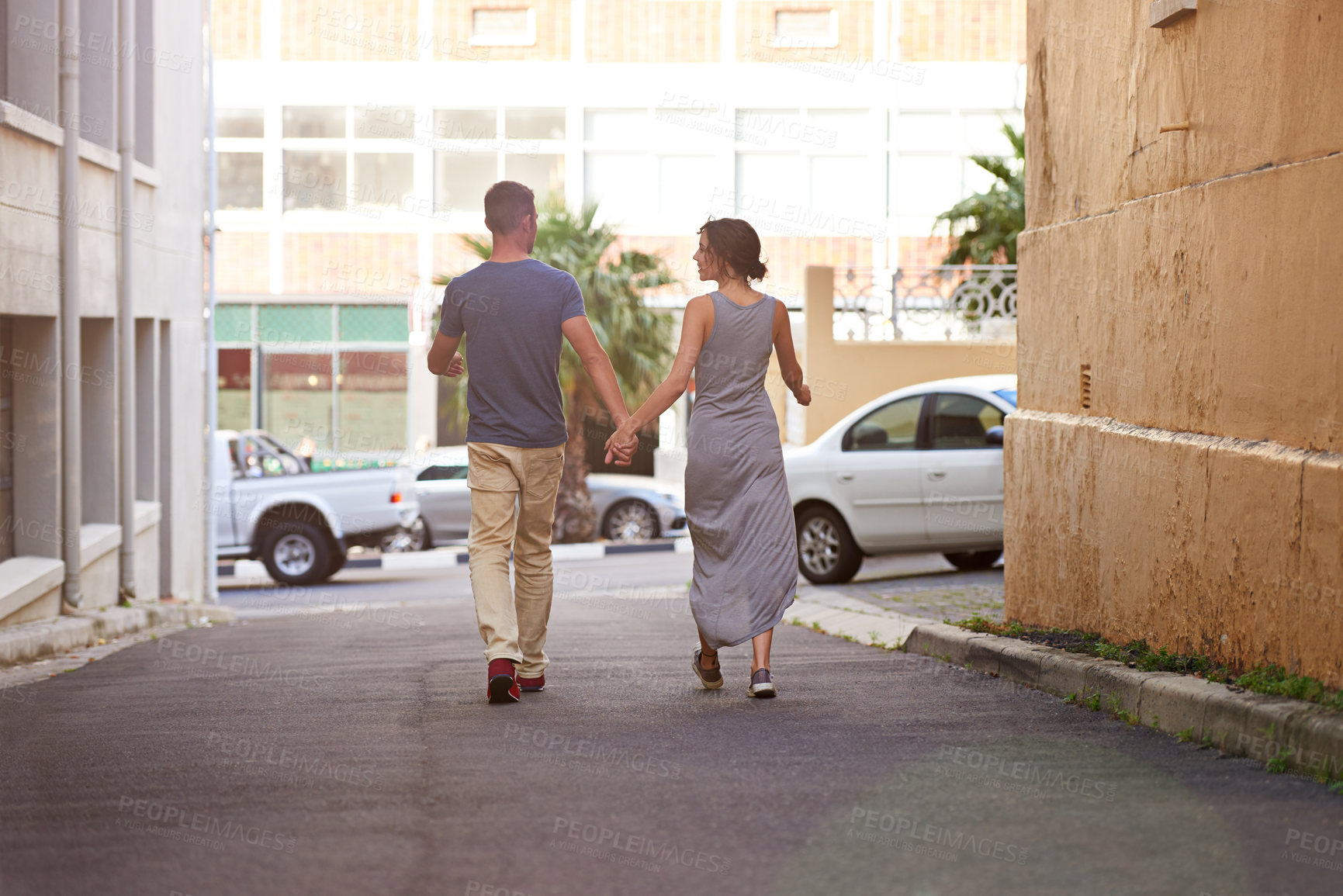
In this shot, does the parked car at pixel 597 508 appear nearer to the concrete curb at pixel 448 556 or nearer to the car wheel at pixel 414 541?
the car wheel at pixel 414 541

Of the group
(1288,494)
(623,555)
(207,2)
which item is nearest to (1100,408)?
(1288,494)

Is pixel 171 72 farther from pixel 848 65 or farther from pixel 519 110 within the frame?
pixel 848 65

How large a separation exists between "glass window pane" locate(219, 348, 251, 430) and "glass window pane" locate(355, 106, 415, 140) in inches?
200

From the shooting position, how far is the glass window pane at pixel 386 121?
3034cm

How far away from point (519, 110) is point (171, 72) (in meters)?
16.9

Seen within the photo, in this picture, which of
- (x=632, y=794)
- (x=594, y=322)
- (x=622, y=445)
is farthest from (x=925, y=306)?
(x=632, y=794)

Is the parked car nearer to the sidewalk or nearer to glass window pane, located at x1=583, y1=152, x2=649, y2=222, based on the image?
glass window pane, located at x1=583, y1=152, x2=649, y2=222

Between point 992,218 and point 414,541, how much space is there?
374 inches

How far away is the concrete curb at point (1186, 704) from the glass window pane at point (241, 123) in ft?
85.9

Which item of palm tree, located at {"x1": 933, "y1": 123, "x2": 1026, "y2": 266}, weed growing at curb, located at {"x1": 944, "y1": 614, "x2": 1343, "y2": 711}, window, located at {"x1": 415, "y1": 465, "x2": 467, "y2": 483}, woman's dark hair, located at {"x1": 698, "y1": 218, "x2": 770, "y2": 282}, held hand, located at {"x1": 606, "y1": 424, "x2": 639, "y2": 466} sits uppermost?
palm tree, located at {"x1": 933, "y1": 123, "x2": 1026, "y2": 266}

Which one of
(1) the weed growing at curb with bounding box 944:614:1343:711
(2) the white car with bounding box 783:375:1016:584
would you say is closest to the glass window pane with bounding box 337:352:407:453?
(2) the white car with bounding box 783:375:1016:584

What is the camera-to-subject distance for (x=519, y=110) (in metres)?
30.5

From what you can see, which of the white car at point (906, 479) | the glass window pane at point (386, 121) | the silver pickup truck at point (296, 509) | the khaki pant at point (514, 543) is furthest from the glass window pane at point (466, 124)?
the khaki pant at point (514, 543)

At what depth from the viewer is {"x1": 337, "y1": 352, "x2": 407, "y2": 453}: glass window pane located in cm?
2939
